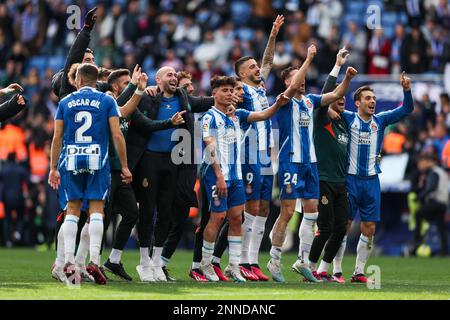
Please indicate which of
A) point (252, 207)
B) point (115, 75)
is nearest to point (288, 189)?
point (252, 207)

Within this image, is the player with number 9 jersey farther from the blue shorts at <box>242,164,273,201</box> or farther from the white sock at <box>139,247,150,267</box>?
the blue shorts at <box>242,164,273,201</box>

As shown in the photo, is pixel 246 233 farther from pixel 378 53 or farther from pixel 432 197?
pixel 378 53

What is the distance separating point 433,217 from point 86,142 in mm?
12225

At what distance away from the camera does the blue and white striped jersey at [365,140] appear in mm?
15078

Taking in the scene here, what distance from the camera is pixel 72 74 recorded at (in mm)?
13969

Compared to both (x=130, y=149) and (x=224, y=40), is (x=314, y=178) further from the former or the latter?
(x=224, y=40)

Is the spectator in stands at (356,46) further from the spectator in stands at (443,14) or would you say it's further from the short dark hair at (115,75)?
the short dark hair at (115,75)

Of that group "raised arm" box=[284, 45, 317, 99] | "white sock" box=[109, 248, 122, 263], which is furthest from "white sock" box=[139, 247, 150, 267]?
"raised arm" box=[284, 45, 317, 99]

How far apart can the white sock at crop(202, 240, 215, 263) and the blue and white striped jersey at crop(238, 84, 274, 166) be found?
1194 millimetres

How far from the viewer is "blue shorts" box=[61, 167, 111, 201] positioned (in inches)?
500

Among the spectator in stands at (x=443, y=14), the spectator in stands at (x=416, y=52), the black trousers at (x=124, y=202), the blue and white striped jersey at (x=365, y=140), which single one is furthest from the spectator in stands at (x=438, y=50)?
the black trousers at (x=124, y=202)

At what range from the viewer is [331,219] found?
583 inches

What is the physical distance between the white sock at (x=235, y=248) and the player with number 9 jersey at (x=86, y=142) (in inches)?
82.8
